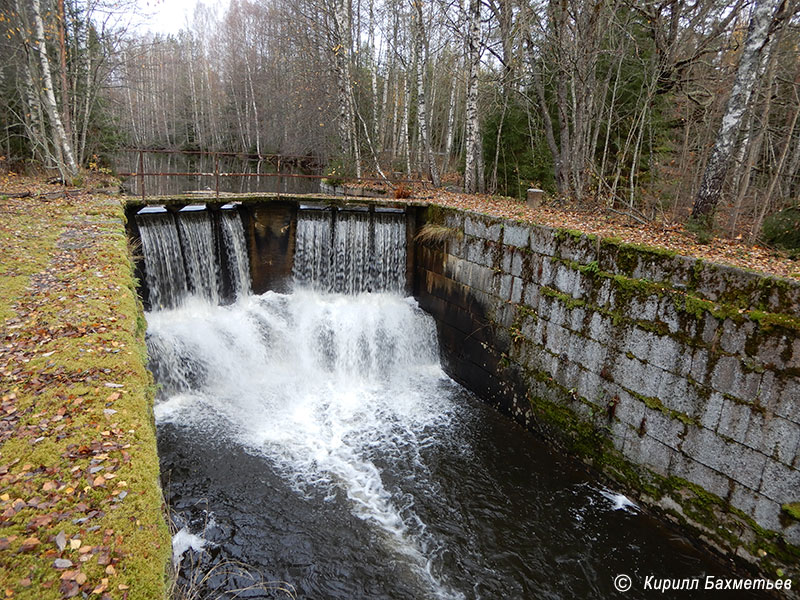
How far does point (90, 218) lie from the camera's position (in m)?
8.12

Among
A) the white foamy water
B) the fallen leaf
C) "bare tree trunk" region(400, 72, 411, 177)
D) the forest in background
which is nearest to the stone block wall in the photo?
the white foamy water

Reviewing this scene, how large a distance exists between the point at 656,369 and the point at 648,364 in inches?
5.1

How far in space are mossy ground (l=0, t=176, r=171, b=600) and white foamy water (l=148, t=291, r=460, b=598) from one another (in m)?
3.15

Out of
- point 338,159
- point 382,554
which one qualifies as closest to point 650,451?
point 382,554

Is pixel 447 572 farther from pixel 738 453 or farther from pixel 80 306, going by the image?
pixel 80 306

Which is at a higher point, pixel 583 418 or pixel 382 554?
pixel 583 418

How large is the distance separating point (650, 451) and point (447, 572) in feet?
11.1

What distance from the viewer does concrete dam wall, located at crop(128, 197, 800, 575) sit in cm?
531

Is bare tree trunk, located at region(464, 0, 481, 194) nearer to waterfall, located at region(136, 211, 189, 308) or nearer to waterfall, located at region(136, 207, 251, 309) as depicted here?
waterfall, located at region(136, 207, 251, 309)

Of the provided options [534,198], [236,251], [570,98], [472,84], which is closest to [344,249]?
[236,251]

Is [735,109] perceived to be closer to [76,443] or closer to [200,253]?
[76,443]

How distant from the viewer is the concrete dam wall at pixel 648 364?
5309mm

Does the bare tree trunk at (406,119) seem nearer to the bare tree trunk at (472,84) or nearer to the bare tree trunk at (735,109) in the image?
the bare tree trunk at (472,84)

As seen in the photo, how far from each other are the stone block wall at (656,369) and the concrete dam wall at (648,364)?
17mm
